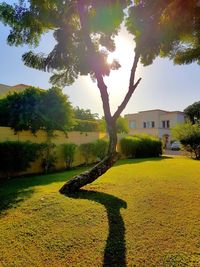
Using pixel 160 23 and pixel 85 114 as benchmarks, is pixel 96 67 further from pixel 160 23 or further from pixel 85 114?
pixel 85 114

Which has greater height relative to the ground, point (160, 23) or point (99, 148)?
point (160, 23)

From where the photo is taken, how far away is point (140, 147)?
21.4 meters

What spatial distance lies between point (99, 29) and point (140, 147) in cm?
1291

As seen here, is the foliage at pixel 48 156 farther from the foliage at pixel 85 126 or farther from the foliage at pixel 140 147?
the foliage at pixel 140 147

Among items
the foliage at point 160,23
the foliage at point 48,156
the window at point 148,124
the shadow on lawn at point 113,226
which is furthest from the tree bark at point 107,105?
the window at point 148,124

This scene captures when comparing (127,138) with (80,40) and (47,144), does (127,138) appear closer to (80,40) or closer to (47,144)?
(47,144)

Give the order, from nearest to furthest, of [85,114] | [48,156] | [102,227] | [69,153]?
[102,227]
[48,156]
[69,153]
[85,114]

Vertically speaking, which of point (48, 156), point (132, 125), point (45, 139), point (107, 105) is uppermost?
point (132, 125)

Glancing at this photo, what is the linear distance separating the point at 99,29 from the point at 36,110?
Result: 4.88 m

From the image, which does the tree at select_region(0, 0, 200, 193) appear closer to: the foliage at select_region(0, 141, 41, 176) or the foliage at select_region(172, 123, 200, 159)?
the foliage at select_region(0, 141, 41, 176)

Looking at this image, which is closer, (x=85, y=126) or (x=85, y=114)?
(x=85, y=126)

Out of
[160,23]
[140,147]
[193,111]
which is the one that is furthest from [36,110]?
[193,111]

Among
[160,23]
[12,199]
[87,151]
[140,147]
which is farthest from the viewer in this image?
[140,147]

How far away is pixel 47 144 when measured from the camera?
41.7 feet
